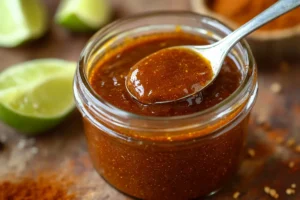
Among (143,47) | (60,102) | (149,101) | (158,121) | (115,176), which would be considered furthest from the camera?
(60,102)

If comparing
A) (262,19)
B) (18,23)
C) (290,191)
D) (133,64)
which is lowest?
(290,191)

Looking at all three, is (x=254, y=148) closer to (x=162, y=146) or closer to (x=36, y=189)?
(x=162, y=146)

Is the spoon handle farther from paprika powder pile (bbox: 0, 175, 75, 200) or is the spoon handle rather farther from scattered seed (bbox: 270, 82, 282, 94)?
paprika powder pile (bbox: 0, 175, 75, 200)

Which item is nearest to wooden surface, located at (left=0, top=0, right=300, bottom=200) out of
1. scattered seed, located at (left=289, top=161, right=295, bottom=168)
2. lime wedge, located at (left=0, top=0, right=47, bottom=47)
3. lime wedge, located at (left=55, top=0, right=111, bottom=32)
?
scattered seed, located at (left=289, top=161, right=295, bottom=168)

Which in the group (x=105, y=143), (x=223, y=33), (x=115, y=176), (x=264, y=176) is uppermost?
(x=223, y=33)

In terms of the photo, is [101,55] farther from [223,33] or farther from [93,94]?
[223,33]

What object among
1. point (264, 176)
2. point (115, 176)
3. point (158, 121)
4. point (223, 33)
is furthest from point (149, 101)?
point (264, 176)

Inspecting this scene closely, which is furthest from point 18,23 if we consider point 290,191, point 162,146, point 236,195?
point 290,191

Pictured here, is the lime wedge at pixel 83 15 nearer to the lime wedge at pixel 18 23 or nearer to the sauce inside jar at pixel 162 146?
the lime wedge at pixel 18 23
